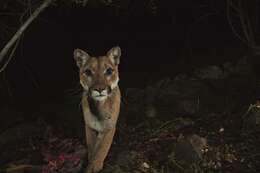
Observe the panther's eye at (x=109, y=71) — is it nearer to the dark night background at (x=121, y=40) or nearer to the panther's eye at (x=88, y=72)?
the panther's eye at (x=88, y=72)

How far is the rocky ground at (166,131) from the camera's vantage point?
702cm

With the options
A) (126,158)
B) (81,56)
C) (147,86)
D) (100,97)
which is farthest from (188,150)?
(147,86)

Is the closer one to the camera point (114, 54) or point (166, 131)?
point (114, 54)

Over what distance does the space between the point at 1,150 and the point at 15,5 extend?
10.5 feet

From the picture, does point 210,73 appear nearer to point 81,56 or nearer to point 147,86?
point 147,86

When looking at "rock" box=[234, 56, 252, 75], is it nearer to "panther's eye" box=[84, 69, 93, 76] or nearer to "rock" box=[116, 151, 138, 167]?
"rock" box=[116, 151, 138, 167]

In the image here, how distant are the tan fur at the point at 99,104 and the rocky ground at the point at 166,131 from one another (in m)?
0.32

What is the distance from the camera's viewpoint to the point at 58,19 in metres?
14.8

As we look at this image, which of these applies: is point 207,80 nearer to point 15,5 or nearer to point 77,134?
point 77,134

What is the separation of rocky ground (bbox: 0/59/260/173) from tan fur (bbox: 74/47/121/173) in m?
0.32

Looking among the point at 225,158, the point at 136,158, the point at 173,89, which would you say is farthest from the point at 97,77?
the point at 173,89

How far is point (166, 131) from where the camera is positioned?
8469mm

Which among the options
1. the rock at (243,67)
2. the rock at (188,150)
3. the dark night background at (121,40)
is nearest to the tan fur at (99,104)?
the rock at (188,150)

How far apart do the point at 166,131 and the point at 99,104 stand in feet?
7.16
